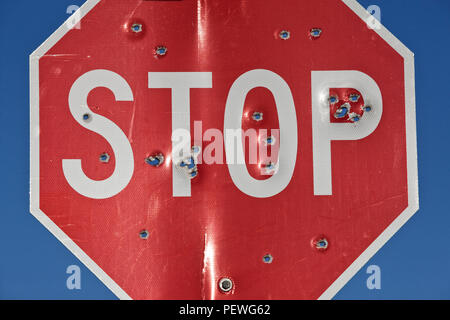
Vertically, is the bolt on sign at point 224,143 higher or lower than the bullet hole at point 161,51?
lower

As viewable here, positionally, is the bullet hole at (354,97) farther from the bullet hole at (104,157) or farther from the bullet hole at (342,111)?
the bullet hole at (104,157)

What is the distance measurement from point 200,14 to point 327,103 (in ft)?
1.02

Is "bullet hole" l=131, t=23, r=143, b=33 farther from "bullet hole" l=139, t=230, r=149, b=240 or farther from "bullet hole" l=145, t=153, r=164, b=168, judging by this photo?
"bullet hole" l=139, t=230, r=149, b=240

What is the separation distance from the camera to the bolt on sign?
2.63 ft

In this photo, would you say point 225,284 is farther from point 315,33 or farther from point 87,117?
point 315,33

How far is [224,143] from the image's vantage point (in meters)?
0.81

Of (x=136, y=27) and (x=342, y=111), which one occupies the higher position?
(x=136, y=27)

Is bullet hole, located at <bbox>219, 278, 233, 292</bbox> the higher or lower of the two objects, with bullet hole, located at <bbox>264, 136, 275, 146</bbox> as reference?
lower

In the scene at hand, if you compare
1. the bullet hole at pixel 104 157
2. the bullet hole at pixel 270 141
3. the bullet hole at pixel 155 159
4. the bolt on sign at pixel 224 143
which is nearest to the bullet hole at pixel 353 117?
the bolt on sign at pixel 224 143

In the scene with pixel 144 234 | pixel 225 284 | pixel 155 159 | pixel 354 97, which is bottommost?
pixel 225 284

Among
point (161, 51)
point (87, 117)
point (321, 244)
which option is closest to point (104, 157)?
point (87, 117)

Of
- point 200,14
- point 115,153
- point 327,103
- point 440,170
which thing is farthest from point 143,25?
point 440,170

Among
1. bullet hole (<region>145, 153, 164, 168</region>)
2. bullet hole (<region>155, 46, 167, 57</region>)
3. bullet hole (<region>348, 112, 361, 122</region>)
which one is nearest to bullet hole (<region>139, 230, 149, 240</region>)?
bullet hole (<region>145, 153, 164, 168</region>)

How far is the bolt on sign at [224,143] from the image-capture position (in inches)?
31.6
